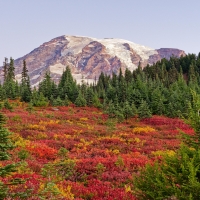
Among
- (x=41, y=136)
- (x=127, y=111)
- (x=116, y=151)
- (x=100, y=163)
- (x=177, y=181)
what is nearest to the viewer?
(x=177, y=181)

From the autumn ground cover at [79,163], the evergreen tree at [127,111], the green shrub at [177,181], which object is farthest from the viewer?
the evergreen tree at [127,111]

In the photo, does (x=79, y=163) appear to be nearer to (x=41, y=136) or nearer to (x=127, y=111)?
(x=41, y=136)

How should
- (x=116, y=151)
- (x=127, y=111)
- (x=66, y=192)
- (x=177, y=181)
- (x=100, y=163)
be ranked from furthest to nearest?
(x=127, y=111) < (x=116, y=151) < (x=100, y=163) < (x=66, y=192) < (x=177, y=181)

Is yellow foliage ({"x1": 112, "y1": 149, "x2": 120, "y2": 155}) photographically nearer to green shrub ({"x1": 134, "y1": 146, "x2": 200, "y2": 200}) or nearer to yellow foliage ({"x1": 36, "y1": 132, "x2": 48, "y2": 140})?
yellow foliage ({"x1": 36, "y1": 132, "x2": 48, "y2": 140})

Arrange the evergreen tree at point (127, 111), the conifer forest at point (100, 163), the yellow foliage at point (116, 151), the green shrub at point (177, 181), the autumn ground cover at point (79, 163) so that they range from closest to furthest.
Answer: the green shrub at point (177, 181) < the conifer forest at point (100, 163) < the autumn ground cover at point (79, 163) < the yellow foliage at point (116, 151) < the evergreen tree at point (127, 111)

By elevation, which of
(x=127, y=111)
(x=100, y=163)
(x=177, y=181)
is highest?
(x=177, y=181)

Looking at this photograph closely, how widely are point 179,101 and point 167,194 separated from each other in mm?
48104

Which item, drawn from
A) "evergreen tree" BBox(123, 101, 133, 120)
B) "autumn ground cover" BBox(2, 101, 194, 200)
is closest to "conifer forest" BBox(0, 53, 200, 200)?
"autumn ground cover" BBox(2, 101, 194, 200)

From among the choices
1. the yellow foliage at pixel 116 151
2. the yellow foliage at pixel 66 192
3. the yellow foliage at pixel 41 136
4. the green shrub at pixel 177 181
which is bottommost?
the yellow foliage at pixel 116 151

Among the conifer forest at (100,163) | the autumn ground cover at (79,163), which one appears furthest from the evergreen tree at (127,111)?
the autumn ground cover at (79,163)

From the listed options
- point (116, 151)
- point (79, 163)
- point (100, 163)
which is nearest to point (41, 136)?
point (116, 151)

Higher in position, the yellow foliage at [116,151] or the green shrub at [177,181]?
the green shrub at [177,181]

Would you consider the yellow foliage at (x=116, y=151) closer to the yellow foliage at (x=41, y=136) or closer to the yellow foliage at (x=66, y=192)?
the yellow foliage at (x=41, y=136)

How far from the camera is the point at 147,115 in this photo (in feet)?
128
